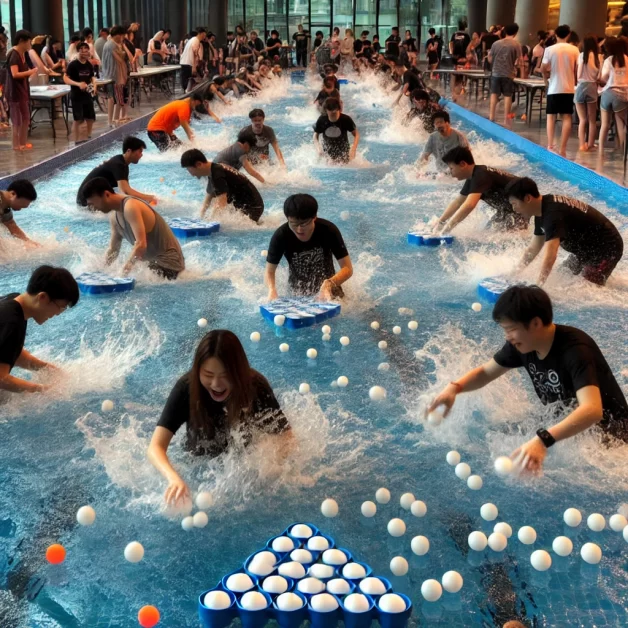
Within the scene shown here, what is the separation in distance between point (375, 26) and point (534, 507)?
132 feet

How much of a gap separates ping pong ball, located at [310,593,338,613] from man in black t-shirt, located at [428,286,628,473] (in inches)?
38.1

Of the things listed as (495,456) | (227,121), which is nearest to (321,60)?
(227,121)

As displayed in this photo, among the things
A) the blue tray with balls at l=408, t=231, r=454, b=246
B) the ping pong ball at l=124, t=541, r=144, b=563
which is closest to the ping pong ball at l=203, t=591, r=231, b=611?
the ping pong ball at l=124, t=541, r=144, b=563

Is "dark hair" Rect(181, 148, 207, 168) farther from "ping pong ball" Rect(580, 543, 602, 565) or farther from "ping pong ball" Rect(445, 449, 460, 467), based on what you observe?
"ping pong ball" Rect(580, 543, 602, 565)

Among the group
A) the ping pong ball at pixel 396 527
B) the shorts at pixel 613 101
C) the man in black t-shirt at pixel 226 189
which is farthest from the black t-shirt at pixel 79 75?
the ping pong ball at pixel 396 527

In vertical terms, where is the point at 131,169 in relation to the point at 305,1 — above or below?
below

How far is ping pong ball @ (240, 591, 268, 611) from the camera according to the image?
2.79 m

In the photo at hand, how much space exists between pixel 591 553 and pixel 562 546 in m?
0.11

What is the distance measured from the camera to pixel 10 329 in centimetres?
411

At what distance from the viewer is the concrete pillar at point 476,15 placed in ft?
120

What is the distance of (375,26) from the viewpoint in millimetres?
41031

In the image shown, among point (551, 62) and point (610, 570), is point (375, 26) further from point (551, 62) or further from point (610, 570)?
point (610, 570)

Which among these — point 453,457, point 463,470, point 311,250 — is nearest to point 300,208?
point 311,250

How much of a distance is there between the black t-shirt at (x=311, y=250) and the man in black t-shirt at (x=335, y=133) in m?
5.56
